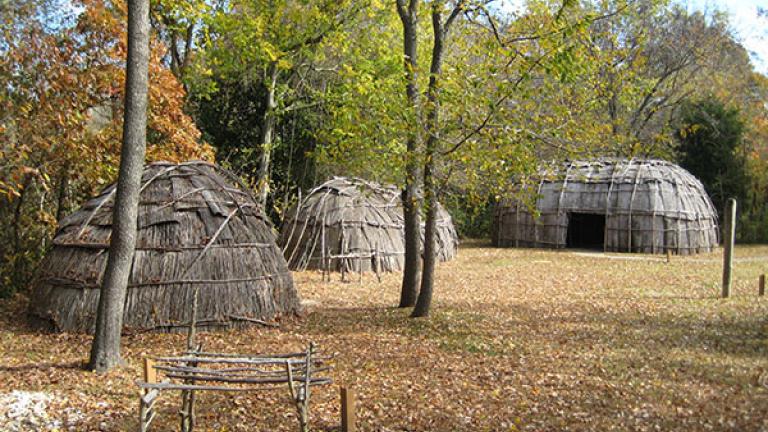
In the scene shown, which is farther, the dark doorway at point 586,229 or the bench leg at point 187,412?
the dark doorway at point 586,229

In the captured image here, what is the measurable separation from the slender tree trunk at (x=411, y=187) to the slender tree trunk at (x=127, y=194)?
4233 mm

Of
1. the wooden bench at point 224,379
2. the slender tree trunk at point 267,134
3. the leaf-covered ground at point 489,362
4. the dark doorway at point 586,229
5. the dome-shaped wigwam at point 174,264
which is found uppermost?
the slender tree trunk at point 267,134

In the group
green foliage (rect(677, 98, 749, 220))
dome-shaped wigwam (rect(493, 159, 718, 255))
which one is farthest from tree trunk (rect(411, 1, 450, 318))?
green foliage (rect(677, 98, 749, 220))

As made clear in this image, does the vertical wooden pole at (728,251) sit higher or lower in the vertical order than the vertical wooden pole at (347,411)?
higher

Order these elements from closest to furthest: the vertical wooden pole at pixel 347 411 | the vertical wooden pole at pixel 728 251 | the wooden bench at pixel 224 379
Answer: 1. the wooden bench at pixel 224 379
2. the vertical wooden pole at pixel 347 411
3. the vertical wooden pole at pixel 728 251

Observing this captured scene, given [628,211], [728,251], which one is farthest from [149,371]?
[628,211]

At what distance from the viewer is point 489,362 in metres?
9.62

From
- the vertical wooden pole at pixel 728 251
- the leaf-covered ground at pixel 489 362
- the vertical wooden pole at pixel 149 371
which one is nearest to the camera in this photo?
the vertical wooden pole at pixel 149 371

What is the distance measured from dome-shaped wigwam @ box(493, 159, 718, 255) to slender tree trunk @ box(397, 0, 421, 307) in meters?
12.5

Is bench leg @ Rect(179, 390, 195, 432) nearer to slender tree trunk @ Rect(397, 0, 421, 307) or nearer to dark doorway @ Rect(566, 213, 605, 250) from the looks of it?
slender tree trunk @ Rect(397, 0, 421, 307)

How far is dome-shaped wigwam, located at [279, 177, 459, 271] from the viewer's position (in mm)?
19484

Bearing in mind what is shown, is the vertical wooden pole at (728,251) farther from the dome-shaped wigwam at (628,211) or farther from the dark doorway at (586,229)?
the dark doorway at (586,229)

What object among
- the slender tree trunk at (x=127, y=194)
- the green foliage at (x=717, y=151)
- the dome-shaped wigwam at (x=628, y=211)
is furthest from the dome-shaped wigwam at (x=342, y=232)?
the green foliage at (x=717, y=151)

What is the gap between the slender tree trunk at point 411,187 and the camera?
37.6 ft
